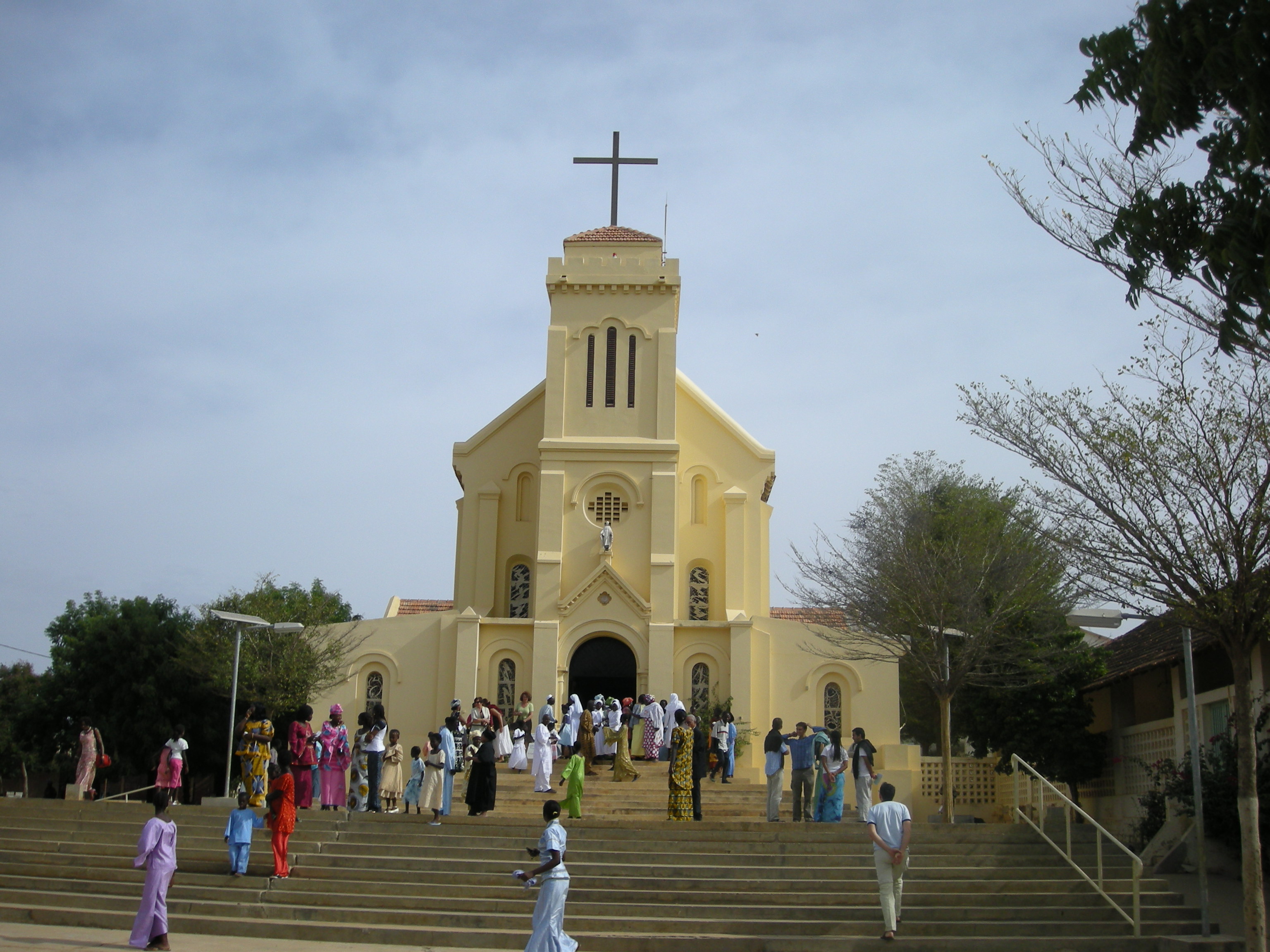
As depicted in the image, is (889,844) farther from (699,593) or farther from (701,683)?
(699,593)

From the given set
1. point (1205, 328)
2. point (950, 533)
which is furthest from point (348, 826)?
point (950, 533)

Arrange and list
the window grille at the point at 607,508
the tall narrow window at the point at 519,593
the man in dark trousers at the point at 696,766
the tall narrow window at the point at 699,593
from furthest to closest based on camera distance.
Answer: the tall narrow window at the point at 519,593 → the tall narrow window at the point at 699,593 → the window grille at the point at 607,508 → the man in dark trousers at the point at 696,766

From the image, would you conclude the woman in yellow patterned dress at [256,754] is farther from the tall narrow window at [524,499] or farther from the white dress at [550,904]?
the tall narrow window at [524,499]

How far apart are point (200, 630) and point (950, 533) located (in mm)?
19244

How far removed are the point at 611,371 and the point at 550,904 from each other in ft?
74.1

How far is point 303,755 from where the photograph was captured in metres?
18.0

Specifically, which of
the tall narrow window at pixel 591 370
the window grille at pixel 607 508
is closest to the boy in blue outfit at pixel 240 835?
the window grille at pixel 607 508

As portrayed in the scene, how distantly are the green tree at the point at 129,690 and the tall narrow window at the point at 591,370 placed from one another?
41.3ft

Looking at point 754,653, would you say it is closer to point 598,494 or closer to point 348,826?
point 598,494

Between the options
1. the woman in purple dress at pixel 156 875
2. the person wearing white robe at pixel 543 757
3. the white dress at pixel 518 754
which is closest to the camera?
the woman in purple dress at pixel 156 875

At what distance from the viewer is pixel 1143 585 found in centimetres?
1404

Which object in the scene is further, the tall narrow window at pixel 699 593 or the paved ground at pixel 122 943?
the tall narrow window at pixel 699 593

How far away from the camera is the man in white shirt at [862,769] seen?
1908 cm

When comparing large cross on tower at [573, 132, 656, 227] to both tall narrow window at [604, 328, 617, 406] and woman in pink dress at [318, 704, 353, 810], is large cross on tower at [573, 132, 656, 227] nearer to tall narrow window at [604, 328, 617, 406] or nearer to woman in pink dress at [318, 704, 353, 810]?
tall narrow window at [604, 328, 617, 406]
